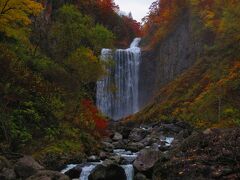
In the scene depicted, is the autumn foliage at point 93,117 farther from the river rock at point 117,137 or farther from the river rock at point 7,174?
the river rock at point 7,174

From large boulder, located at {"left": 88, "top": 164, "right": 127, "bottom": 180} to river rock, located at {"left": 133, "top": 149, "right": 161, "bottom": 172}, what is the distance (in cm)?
73

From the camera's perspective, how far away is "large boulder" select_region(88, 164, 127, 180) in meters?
16.4

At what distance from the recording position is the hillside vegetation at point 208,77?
92.4 feet

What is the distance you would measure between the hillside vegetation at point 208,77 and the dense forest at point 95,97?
0.10m

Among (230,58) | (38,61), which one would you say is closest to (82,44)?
(38,61)

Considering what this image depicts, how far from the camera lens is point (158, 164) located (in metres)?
14.8

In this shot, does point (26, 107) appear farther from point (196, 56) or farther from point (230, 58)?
point (196, 56)

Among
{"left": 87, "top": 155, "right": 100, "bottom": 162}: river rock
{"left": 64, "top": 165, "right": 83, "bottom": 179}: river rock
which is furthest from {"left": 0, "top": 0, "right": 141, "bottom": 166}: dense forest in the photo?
{"left": 64, "top": 165, "right": 83, "bottom": 179}: river rock

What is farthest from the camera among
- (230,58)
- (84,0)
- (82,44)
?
(84,0)

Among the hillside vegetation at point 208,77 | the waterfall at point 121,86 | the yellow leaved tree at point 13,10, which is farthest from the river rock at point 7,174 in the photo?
the waterfall at point 121,86

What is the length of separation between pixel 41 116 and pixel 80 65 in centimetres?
552

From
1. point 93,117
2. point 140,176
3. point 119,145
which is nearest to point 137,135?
point 119,145

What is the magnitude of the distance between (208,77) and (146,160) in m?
19.8

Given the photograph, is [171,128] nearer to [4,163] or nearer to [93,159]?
[93,159]
